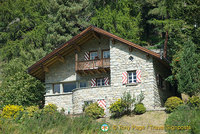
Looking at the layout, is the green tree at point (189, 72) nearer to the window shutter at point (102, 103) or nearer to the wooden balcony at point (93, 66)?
the wooden balcony at point (93, 66)

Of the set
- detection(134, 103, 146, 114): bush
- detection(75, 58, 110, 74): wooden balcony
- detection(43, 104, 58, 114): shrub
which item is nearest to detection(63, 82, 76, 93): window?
detection(75, 58, 110, 74): wooden balcony

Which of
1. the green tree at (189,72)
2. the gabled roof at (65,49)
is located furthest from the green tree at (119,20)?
the green tree at (189,72)

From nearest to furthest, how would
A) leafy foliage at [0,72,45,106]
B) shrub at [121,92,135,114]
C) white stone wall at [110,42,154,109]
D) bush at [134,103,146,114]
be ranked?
bush at [134,103,146,114], shrub at [121,92,135,114], white stone wall at [110,42,154,109], leafy foliage at [0,72,45,106]

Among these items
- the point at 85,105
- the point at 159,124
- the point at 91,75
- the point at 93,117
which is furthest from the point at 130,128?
the point at 91,75

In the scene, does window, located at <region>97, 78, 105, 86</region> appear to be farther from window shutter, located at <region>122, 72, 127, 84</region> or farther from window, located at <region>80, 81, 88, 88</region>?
window shutter, located at <region>122, 72, 127, 84</region>

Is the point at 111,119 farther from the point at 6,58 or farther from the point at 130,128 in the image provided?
the point at 6,58

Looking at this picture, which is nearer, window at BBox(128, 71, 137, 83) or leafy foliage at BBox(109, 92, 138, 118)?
leafy foliage at BBox(109, 92, 138, 118)

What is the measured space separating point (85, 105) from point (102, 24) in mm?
17461

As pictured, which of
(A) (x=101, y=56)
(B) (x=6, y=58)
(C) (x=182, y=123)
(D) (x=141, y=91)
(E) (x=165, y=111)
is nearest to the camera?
(C) (x=182, y=123)

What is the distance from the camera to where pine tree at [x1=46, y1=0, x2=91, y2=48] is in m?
46.3

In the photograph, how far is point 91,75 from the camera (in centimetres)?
3450

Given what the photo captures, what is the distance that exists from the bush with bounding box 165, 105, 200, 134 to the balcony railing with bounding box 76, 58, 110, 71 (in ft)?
26.4

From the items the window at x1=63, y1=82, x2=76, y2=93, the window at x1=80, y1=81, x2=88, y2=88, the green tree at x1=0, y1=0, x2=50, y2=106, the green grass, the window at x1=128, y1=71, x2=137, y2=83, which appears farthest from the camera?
the green tree at x1=0, y1=0, x2=50, y2=106

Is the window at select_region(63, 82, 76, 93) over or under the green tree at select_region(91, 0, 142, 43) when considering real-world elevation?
under
